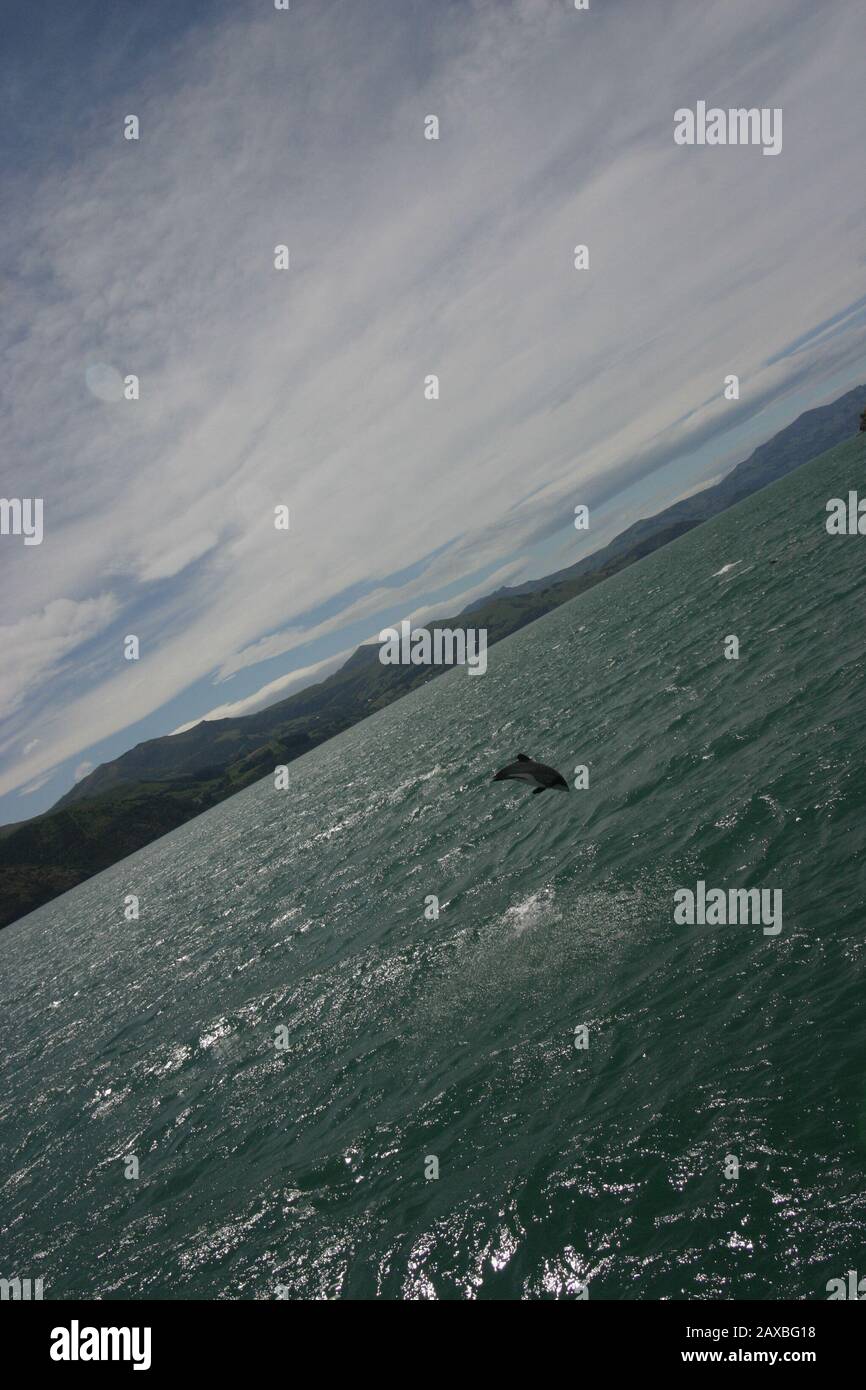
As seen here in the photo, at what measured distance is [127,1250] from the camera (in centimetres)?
1975

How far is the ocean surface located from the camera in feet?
43.1

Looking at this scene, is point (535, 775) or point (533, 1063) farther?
point (535, 775)

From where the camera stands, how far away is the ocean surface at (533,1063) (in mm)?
13125

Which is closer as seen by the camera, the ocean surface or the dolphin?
the ocean surface

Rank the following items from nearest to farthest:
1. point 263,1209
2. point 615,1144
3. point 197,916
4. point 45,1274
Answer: point 615,1144 < point 263,1209 < point 45,1274 < point 197,916

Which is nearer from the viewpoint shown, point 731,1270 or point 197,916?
point 731,1270

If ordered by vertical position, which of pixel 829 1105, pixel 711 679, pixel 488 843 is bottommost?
pixel 829 1105

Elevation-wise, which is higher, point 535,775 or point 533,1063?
point 535,775

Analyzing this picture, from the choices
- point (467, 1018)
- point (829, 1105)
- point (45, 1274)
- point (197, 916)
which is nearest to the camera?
point (829, 1105)

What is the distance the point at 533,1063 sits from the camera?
18.7m

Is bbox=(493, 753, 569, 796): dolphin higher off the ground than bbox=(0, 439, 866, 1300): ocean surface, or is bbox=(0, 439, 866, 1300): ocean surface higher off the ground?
bbox=(493, 753, 569, 796): dolphin
